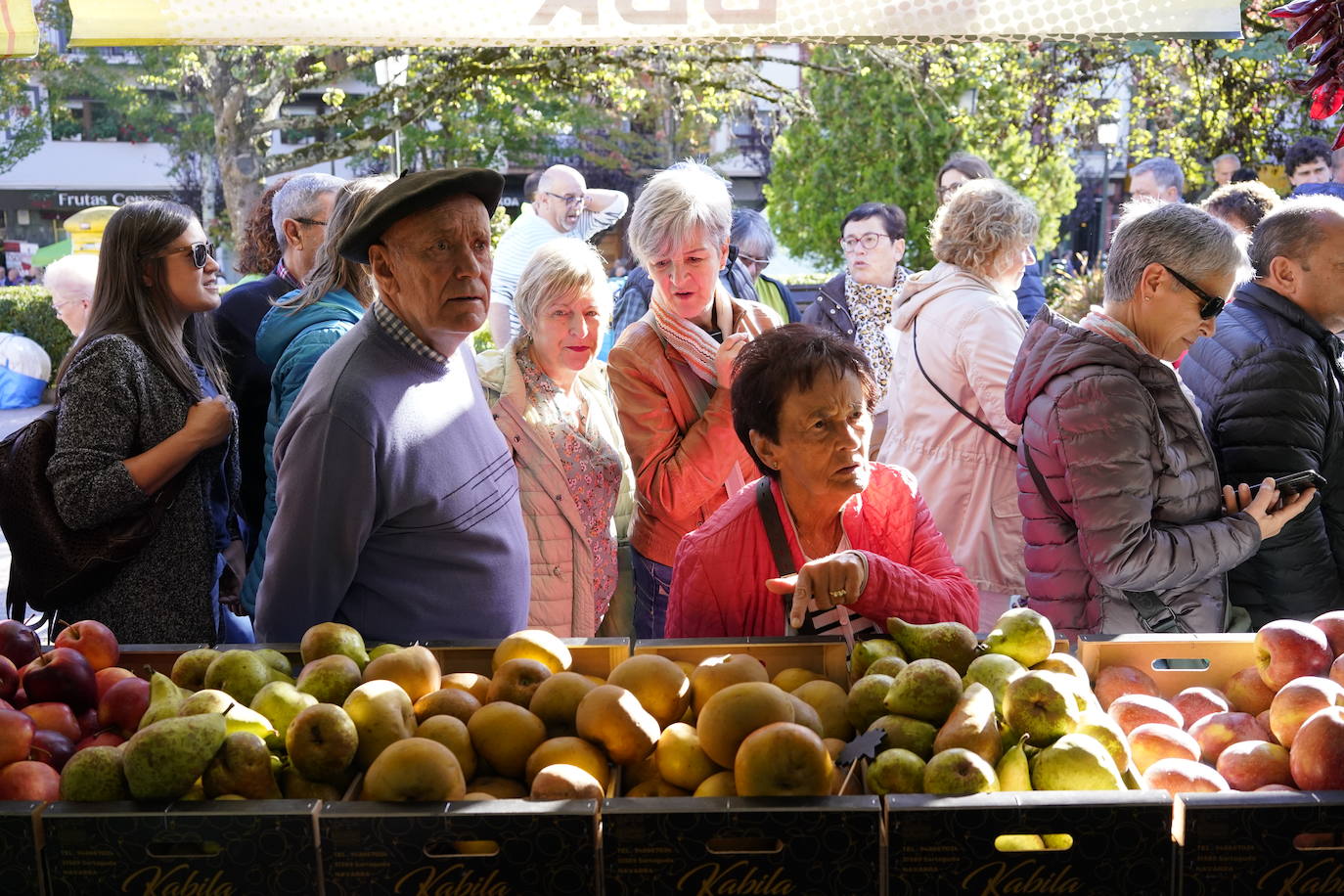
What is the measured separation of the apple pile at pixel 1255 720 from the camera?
1.69 m

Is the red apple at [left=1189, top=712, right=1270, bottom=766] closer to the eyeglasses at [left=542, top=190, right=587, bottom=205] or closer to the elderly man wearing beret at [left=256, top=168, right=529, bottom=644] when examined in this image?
the elderly man wearing beret at [left=256, top=168, right=529, bottom=644]

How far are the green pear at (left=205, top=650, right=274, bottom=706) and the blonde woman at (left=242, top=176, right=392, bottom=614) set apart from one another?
4.27 feet

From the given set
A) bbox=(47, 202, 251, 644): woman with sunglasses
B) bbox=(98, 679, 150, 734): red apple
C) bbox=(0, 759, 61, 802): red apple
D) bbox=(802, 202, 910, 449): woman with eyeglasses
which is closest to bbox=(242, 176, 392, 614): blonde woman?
bbox=(47, 202, 251, 644): woman with sunglasses

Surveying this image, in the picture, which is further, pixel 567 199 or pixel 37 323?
pixel 37 323

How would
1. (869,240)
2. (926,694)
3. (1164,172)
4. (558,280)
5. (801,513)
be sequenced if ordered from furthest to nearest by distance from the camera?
(1164,172), (869,240), (558,280), (801,513), (926,694)

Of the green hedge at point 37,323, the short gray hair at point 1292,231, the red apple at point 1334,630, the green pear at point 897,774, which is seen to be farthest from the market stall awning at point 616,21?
the green hedge at point 37,323

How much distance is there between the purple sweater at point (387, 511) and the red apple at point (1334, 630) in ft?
5.24

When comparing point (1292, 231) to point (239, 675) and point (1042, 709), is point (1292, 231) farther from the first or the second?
point (239, 675)

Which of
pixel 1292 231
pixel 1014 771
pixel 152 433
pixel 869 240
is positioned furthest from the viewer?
pixel 869 240

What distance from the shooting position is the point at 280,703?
185 centimetres

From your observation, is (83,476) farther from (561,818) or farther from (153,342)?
(561,818)

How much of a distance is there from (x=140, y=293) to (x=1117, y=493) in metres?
2.57

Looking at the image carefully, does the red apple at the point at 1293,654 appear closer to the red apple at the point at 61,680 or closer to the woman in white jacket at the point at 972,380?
the woman in white jacket at the point at 972,380

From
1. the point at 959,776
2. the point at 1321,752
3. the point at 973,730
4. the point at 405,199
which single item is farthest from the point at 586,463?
the point at 1321,752
